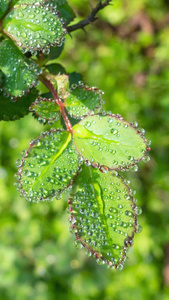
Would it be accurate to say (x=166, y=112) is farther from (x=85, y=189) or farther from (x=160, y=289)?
(x=85, y=189)

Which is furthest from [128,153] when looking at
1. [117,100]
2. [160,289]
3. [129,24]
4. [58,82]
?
[129,24]

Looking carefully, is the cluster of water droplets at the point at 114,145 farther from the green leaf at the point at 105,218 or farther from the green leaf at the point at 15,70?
the green leaf at the point at 15,70

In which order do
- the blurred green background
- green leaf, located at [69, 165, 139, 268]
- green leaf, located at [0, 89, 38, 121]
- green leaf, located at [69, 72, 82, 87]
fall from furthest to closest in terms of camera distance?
the blurred green background < green leaf, located at [69, 72, 82, 87] < green leaf, located at [0, 89, 38, 121] < green leaf, located at [69, 165, 139, 268]

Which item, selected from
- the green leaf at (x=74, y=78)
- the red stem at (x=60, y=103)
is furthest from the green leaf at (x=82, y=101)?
the green leaf at (x=74, y=78)

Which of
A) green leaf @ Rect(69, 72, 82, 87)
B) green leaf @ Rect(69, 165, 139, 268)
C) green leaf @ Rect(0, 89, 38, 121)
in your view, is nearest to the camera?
green leaf @ Rect(69, 165, 139, 268)

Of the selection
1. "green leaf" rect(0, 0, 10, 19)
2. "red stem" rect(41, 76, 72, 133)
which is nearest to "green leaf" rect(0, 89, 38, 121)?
"red stem" rect(41, 76, 72, 133)

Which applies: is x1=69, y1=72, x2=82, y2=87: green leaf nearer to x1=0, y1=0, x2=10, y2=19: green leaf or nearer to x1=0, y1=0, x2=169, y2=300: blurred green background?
x1=0, y1=0, x2=10, y2=19: green leaf
